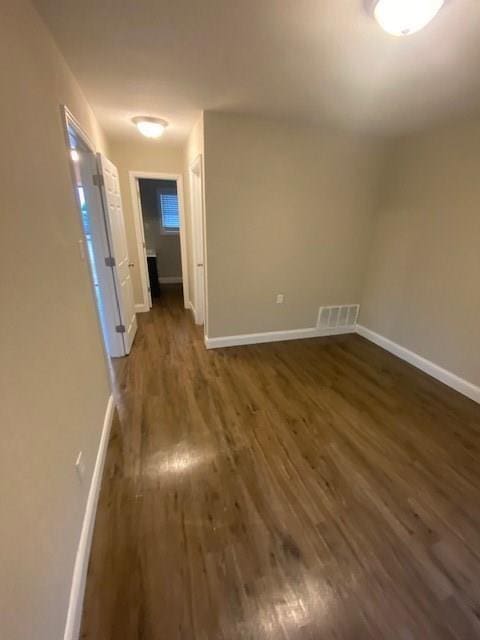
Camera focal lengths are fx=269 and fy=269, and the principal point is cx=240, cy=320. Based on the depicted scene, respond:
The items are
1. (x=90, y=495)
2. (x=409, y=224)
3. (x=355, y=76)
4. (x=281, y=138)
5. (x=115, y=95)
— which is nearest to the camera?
(x=90, y=495)

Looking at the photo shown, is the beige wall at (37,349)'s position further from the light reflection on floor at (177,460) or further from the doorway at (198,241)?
the doorway at (198,241)

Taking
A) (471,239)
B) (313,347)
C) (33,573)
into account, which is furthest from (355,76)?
(33,573)

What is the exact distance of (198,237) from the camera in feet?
11.4

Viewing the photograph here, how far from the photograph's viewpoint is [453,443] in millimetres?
2016

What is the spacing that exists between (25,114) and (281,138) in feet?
7.61

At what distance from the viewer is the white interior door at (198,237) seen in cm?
314

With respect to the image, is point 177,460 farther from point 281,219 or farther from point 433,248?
point 433,248

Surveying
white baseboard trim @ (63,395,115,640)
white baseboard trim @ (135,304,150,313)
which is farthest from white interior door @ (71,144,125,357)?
white baseboard trim @ (135,304,150,313)

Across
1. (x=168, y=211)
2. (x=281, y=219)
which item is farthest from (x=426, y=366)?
(x=168, y=211)

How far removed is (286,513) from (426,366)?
7.69 ft

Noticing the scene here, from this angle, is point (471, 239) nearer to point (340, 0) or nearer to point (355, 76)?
point (355, 76)

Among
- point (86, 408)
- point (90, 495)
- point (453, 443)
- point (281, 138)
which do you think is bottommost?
point (453, 443)

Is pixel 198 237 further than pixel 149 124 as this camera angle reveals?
Yes

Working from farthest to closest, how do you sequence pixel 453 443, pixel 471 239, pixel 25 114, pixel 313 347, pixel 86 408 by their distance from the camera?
pixel 313 347 → pixel 471 239 → pixel 453 443 → pixel 86 408 → pixel 25 114
